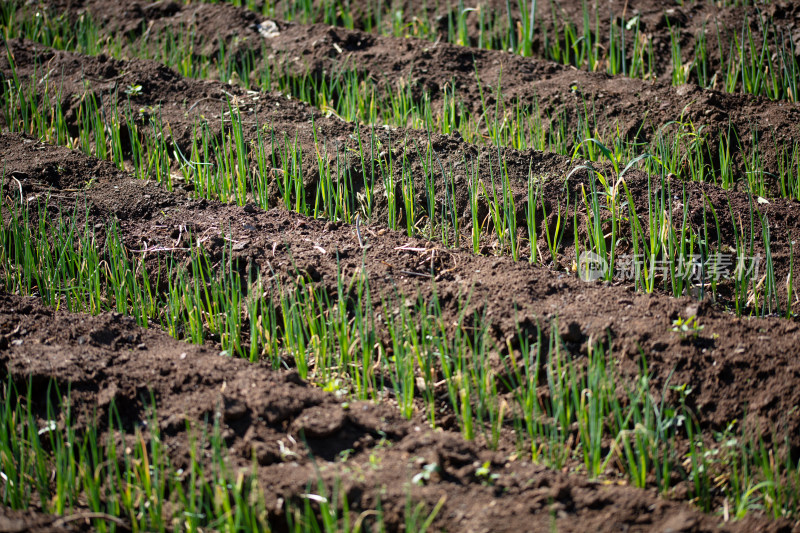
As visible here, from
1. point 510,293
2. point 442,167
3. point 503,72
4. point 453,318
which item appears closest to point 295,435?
point 453,318

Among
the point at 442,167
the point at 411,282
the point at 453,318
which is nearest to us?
the point at 453,318

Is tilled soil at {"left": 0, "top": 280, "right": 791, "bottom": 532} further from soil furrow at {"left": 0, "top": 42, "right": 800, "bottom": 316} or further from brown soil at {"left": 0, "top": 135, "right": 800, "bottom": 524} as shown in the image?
soil furrow at {"left": 0, "top": 42, "right": 800, "bottom": 316}

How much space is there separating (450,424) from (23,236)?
1.86 metres

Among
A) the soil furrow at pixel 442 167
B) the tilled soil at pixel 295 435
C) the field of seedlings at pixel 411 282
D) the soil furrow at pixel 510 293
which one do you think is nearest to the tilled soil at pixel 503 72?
the field of seedlings at pixel 411 282

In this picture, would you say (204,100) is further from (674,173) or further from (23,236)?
(674,173)

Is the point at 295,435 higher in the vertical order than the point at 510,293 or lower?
lower

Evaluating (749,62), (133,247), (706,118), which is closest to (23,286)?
(133,247)

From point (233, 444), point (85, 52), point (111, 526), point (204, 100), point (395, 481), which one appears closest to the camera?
point (111, 526)

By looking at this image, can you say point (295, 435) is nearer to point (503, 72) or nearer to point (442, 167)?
point (442, 167)

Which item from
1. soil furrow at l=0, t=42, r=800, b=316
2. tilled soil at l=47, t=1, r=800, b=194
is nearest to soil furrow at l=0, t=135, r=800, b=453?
soil furrow at l=0, t=42, r=800, b=316

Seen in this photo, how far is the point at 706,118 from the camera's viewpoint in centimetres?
335

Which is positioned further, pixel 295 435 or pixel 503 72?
pixel 503 72

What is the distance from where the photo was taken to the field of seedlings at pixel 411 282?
182cm

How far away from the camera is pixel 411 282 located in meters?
2.54
